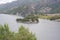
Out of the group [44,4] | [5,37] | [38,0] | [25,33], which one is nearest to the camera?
[5,37]

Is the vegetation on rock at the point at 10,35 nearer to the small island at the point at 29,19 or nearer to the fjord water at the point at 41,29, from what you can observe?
the fjord water at the point at 41,29

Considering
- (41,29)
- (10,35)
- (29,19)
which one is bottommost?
(41,29)

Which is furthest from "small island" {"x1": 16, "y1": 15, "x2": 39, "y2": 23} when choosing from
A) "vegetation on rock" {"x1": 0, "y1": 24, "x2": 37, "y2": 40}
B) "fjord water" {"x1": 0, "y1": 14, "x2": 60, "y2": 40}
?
"vegetation on rock" {"x1": 0, "y1": 24, "x2": 37, "y2": 40}

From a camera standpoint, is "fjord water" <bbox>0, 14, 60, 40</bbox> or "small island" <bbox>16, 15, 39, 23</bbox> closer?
"fjord water" <bbox>0, 14, 60, 40</bbox>

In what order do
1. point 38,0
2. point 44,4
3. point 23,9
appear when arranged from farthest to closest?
point 44,4
point 38,0
point 23,9

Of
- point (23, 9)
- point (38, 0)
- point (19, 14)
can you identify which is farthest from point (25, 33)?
point (38, 0)

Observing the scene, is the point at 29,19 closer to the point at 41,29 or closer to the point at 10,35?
the point at 41,29

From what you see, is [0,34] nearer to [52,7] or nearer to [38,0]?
[38,0]

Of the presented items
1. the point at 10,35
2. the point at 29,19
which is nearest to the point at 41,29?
the point at 29,19

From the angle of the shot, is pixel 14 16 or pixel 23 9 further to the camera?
pixel 23 9

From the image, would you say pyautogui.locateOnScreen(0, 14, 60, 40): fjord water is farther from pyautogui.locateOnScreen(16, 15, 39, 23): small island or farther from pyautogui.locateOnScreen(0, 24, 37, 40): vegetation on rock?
pyautogui.locateOnScreen(0, 24, 37, 40): vegetation on rock

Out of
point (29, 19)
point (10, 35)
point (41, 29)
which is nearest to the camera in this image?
point (10, 35)
